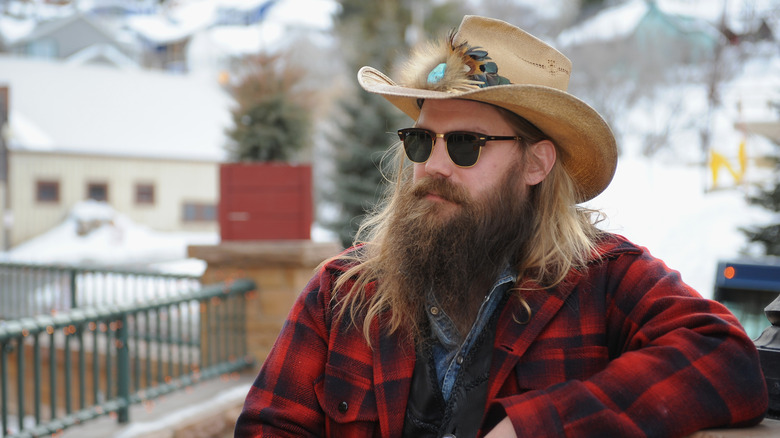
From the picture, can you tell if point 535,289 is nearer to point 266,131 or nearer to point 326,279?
point 326,279

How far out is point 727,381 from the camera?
60.6 inches

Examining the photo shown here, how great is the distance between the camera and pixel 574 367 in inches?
70.9

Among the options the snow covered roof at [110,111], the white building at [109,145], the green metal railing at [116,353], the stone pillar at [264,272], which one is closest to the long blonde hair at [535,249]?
the green metal railing at [116,353]

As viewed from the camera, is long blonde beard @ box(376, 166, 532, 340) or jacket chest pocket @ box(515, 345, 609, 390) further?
long blonde beard @ box(376, 166, 532, 340)

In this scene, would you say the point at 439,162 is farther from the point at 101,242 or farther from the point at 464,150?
the point at 101,242

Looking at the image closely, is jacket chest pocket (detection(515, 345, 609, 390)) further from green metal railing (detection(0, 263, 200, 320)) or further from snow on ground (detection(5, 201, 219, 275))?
snow on ground (detection(5, 201, 219, 275))

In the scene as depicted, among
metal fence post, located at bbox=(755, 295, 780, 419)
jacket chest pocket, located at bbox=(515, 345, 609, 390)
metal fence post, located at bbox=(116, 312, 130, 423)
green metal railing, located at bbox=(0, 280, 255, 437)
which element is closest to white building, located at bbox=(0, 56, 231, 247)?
green metal railing, located at bbox=(0, 280, 255, 437)

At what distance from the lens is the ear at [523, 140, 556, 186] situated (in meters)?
2.15

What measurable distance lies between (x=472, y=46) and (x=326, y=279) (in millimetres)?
880

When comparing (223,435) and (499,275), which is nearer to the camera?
(499,275)

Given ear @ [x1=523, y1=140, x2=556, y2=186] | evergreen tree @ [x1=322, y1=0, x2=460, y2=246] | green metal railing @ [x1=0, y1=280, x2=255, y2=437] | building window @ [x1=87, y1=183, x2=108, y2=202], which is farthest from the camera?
building window @ [x1=87, y1=183, x2=108, y2=202]

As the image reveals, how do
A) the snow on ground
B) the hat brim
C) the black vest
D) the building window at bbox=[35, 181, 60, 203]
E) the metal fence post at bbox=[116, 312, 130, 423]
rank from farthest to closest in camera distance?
the building window at bbox=[35, 181, 60, 203] → the snow on ground → the metal fence post at bbox=[116, 312, 130, 423] → the hat brim → the black vest

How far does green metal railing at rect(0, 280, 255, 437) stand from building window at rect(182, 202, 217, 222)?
18.1 metres

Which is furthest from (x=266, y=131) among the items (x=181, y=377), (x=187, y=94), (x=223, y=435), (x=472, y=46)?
(x=187, y=94)
